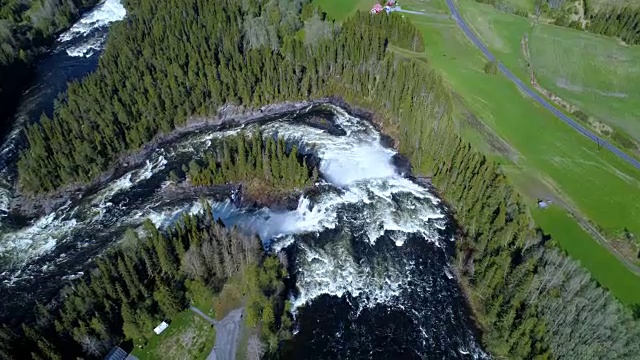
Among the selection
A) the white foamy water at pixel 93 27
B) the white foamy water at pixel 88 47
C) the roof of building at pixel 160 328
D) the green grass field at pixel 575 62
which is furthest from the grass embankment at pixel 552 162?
the white foamy water at pixel 93 27

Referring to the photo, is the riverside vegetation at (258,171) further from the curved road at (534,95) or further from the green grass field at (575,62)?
the green grass field at (575,62)

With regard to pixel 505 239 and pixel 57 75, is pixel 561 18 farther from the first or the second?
pixel 57 75

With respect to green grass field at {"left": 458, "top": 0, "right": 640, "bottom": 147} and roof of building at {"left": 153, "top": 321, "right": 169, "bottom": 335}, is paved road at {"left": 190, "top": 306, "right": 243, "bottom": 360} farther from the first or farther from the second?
green grass field at {"left": 458, "top": 0, "right": 640, "bottom": 147}

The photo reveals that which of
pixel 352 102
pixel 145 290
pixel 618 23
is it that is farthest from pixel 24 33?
pixel 618 23

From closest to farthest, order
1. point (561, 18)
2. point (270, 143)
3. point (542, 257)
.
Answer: point (542, 257)
point (270, 143)
point (561, 18)

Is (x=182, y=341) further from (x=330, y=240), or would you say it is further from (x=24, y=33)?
(x=24, y=33)

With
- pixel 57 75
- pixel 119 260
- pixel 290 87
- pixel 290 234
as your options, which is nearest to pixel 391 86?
pixel 290 87
